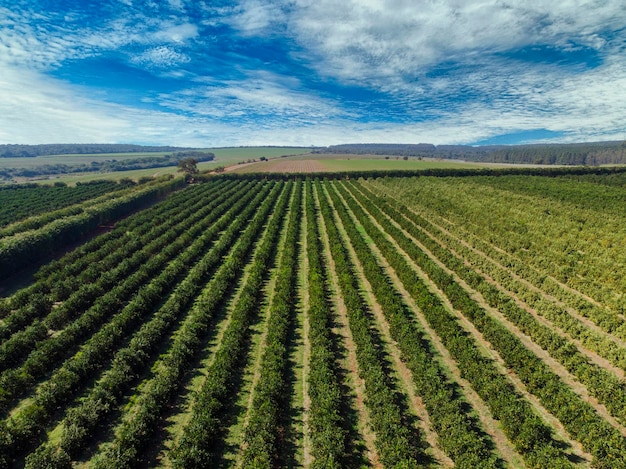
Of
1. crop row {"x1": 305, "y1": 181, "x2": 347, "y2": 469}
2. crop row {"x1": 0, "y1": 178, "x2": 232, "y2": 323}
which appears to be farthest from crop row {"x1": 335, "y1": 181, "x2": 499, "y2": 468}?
crop row {"x1": 0, "y1": 178, "x2": 232, "y2": 323}

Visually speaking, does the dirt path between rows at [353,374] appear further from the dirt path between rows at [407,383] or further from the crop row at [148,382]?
the crop row at [148,382]

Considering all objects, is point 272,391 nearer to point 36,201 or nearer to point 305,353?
point 305,353

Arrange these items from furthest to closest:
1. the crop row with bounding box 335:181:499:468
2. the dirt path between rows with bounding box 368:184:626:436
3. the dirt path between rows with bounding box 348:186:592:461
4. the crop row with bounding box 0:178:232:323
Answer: the crop row with bounding box 0:178:232:323
the dirt path between rows with bounding box 368:184:626:436
the dirt path between rows with bounding box 348:186:592:461
the crop row with bounding box 335:181:499:468

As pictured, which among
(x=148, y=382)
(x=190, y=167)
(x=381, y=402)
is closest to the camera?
(x=381, y=402)

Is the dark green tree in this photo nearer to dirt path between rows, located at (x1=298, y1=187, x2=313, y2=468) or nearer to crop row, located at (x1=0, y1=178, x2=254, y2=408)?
crop row, located at (x1=0, y1=178, x2=254, y2=408)

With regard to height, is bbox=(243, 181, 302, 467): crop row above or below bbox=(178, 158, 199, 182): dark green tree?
below

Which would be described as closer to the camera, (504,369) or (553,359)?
(504,369)

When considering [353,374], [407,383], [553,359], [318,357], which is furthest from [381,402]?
[553,359]

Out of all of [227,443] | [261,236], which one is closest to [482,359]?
[227,443]

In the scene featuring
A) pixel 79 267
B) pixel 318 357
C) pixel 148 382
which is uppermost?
pixel 79 267

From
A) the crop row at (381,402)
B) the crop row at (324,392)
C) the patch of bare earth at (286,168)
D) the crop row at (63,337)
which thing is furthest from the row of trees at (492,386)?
the patch of bare earth at (286,168)
